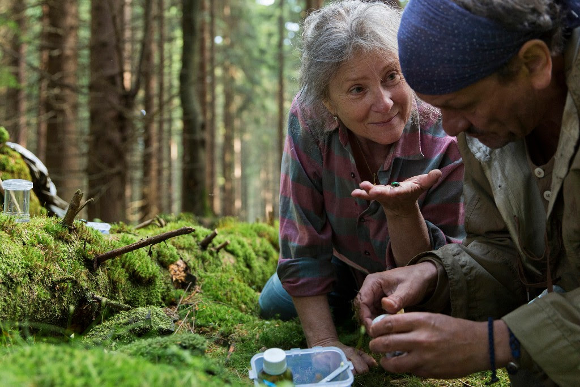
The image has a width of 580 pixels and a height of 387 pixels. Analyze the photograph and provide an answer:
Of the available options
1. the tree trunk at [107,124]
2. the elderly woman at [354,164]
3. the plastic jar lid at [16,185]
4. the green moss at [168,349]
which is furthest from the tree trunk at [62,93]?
the green moss at [168,349]

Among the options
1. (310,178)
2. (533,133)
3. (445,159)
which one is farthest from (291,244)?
(533,133)

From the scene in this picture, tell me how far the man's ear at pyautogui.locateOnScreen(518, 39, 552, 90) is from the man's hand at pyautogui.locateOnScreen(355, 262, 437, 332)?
965 millimetres

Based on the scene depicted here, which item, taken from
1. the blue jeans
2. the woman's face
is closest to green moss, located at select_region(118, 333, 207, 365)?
the woman's face

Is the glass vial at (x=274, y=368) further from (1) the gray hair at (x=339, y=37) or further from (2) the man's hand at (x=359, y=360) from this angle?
(1) the gray hair at (x=339, y=37)

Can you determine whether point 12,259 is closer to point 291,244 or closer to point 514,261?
point 291,244

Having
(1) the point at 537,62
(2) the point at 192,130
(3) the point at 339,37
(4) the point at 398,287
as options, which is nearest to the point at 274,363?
(4) the point at 398,287

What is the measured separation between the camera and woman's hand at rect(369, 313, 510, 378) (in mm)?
1827

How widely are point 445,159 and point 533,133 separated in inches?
27.3

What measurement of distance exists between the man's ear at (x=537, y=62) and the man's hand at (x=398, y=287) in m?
0.96

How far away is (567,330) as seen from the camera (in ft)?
5.77

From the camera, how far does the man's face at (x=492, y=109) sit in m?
1.84

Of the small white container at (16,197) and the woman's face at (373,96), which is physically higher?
the woman's face at (373,96)

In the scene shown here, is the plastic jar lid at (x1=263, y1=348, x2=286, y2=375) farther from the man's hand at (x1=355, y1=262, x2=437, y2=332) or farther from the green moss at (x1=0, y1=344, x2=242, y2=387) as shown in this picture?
the man's hand at (x1=355, y1=262, x2=437, y2=332)

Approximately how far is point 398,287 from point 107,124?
4.81 meters
